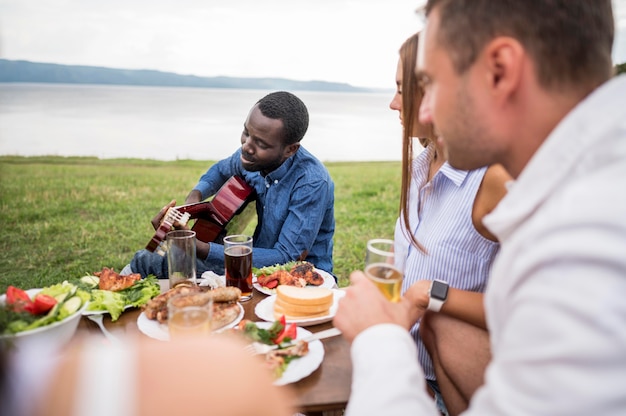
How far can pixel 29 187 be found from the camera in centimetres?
918

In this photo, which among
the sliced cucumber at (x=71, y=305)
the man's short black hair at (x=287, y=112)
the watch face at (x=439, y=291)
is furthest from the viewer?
the man's short black hair at (x=287, y=112)

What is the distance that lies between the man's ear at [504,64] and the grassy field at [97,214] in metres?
4.50

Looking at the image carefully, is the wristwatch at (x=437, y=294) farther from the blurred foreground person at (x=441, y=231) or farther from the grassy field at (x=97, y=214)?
the grassy field at (x=97, y=214)

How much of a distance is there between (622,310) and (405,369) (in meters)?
0.59

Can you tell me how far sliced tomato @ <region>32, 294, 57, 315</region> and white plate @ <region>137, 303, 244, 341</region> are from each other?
1.13ft

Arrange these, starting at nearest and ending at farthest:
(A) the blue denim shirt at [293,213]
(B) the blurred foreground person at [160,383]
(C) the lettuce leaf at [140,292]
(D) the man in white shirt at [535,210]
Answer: (B) the blurred foreground person at [160,383] → (D) the man in white shirt at [535,210] → (C) the lettuce leaf at [140,292] → (A) the blue denim shirt at [293,213]

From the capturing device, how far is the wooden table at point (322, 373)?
1464 mm

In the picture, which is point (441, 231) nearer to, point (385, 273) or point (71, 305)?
point (385, 273)

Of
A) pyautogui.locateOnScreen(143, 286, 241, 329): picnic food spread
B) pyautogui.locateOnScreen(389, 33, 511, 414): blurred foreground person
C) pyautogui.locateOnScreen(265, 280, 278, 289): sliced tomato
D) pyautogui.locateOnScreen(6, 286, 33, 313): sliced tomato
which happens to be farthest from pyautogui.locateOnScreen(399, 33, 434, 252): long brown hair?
pyautogui.locateOnScreen(6, 286, 33, 313): sliced tomato

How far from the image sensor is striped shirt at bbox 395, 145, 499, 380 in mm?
2115

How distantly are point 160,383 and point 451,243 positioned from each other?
1833mm

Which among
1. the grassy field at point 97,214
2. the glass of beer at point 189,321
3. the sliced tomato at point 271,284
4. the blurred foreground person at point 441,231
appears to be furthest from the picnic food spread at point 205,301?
the grassy field at point 97,214

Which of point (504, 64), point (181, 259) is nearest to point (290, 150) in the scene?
point (181, 259)

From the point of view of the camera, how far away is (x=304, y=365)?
5.22 feet
